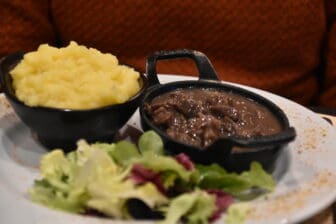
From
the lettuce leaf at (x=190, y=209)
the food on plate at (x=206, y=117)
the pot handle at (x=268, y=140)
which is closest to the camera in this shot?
the lettuce leaf at (x=190, y=209)

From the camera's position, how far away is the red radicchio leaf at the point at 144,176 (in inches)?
40.3

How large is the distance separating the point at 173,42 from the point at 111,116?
2.64 ft

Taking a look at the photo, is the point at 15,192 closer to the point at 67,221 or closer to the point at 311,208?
the point at 67,221

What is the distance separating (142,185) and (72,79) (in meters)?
0.35

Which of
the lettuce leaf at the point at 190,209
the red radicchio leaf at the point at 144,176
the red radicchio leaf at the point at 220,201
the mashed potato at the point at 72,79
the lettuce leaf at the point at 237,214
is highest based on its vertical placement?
the mashed potato at the point at 72,79

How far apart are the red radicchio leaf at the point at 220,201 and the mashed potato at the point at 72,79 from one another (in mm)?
312

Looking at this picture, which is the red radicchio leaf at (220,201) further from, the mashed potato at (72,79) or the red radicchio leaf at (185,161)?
the mashed potato at (72,79)

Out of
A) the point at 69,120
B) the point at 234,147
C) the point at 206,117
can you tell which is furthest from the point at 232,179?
the point at 69,120

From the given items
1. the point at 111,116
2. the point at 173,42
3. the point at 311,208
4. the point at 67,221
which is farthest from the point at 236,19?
the point at 67,221

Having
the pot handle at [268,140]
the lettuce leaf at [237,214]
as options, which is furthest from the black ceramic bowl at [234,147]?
the lettuce leaf at [237,214]

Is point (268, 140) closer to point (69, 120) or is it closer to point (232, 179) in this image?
point (232, 179)

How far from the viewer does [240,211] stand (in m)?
1.03

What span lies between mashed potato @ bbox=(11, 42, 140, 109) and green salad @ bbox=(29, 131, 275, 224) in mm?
120

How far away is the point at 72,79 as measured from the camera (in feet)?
4.08
